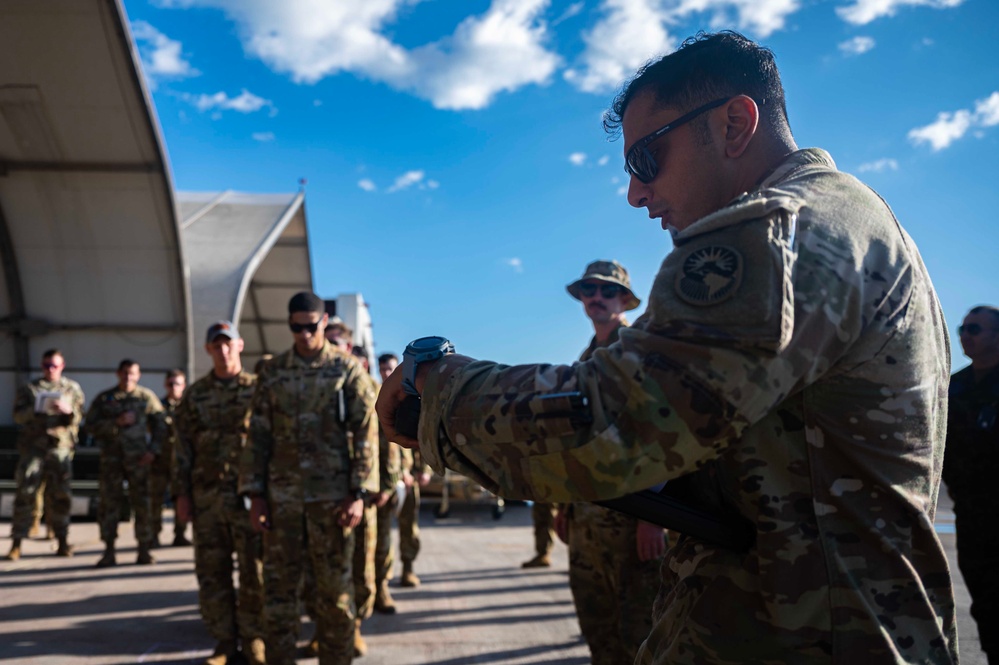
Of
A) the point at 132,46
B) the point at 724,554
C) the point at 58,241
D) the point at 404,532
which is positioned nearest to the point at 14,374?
the point at 58,241

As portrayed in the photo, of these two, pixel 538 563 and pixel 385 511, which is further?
pixel 538 563

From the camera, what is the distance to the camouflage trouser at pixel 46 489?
779cm

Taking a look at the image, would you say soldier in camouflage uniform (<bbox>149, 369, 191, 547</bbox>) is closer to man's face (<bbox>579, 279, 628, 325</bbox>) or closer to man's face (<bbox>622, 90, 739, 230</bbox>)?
man's face (<bbox>579, 279, 628, 325</bbox>)

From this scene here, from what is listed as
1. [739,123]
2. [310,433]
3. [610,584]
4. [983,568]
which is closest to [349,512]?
[310,433]

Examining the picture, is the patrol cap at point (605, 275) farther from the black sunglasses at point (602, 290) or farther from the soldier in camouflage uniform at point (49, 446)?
the soldier in camouflage uniform at point (49, 446)

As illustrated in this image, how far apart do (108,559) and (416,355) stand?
777cm

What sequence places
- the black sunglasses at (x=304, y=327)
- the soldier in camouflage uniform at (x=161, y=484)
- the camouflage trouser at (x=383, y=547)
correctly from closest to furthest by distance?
the black sunglasses at (x=304, y=327), the camouflage trouser at (x=383, y=547), the soldier in camouflage uniform at (x=161, y=484)

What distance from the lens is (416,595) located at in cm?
632

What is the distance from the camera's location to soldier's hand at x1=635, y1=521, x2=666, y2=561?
3.31 m

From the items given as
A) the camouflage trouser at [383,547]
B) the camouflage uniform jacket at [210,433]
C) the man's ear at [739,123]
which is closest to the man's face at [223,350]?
the camouflage uniform jacket at [210,433]

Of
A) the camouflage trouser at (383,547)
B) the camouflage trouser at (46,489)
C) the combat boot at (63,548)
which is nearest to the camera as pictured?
the camouflage trouser at (383,547)

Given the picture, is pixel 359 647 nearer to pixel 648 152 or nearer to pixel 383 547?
pixel 383 547

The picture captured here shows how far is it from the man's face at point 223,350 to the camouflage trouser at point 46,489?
13.2ft

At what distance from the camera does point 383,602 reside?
5.74m
